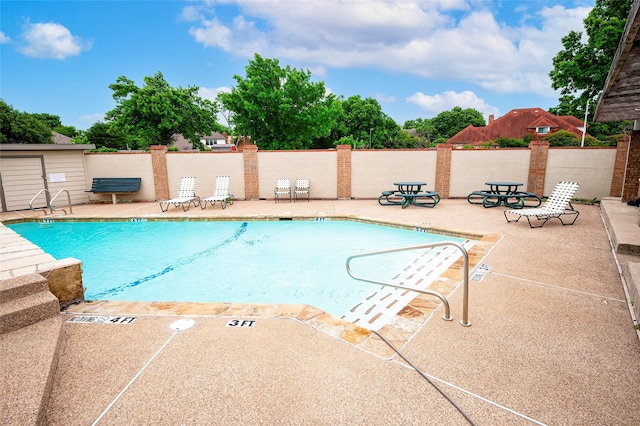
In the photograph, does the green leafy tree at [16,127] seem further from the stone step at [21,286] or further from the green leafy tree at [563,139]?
the green leafy tree at [563,139]

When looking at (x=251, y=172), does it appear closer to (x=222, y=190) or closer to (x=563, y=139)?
(x=222, y=190)

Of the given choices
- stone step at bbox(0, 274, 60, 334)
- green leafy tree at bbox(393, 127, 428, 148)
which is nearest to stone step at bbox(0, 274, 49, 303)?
stone step at bbox(0, 274, 60, 334)

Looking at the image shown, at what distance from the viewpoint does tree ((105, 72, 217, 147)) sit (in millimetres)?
23938

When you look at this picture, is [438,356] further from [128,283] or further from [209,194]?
[209,194]

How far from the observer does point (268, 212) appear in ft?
33.5

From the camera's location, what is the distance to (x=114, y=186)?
1245 cm

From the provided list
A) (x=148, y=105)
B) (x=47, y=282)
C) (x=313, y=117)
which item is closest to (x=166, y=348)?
(x=47, y=282)

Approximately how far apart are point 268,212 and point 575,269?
7611mm

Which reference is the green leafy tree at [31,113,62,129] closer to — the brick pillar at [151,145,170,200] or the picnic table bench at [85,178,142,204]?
the picnic table bench at [85,178,142,204]

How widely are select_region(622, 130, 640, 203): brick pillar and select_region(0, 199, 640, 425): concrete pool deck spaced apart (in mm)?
7474

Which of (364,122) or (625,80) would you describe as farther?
(364,122)

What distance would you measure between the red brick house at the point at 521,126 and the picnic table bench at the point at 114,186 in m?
32.5

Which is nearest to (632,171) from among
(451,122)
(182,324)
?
(182,324)

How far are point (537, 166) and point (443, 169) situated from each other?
124 inches
